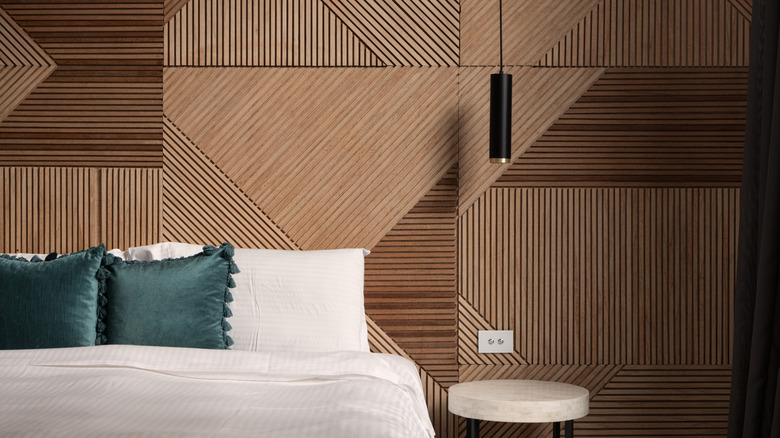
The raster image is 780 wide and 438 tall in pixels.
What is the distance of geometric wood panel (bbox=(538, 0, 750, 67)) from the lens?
2.94m

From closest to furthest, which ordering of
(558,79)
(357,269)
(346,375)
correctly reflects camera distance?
(346,375), (357,269), (558,79)

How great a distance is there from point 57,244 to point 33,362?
99cm

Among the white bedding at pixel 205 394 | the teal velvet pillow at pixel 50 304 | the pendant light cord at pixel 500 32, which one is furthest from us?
the pendant light cord at pixel 500 32

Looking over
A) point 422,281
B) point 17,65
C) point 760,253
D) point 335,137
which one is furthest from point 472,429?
point 17,65

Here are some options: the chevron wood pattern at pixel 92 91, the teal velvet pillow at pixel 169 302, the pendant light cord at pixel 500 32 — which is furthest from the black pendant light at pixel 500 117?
the chevron wood pattern at pixel 92 91

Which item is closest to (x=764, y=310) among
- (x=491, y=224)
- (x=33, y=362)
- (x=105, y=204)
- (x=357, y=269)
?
(x=491, y=224)

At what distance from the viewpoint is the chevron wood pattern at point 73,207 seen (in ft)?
9.69

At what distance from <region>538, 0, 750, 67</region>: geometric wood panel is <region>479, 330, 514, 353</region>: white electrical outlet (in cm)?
113

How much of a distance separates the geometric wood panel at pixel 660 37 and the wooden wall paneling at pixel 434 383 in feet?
4.32

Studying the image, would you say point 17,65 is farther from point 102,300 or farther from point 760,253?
point 760,253

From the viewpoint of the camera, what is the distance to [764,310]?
83.3 inches

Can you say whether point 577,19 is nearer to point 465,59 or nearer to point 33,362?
point 465,59

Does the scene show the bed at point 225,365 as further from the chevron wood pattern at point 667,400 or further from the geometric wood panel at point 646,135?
the chevron wood pattern at point 667,400

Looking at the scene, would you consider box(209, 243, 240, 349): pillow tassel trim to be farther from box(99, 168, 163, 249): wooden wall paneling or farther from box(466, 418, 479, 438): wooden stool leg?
box(466, 418, 479, 438): wooden stool leg
